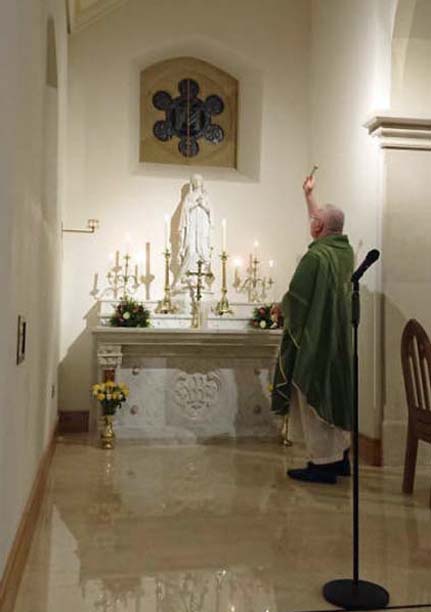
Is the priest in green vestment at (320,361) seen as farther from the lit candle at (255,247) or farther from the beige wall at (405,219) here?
the lit candle at (255,247)

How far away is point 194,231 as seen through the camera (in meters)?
7.30

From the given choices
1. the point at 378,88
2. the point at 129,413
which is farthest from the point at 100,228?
the point at 378,88

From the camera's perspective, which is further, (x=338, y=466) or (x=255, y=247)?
(x=255, y=247)

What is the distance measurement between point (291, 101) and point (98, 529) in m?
5.57

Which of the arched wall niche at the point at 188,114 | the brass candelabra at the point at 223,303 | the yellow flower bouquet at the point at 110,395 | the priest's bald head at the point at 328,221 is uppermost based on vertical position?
the arched wall niche at the point at 188,114

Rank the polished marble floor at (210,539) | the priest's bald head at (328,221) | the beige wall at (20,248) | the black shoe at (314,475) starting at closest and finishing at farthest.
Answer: the beige wall at (20,248) → the polished marble floor at (210,539) → the black shoe at (314,475) → the priest's bald head at (328,221)

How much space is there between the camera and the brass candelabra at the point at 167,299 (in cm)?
716

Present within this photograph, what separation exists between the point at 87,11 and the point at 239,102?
1.92 m

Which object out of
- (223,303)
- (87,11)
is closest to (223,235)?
(223,303)

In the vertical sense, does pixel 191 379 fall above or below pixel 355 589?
above

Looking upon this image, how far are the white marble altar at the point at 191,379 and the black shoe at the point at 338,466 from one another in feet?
5.26

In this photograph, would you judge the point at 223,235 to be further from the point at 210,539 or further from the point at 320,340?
the point at 210,539

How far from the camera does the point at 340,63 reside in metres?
6.61

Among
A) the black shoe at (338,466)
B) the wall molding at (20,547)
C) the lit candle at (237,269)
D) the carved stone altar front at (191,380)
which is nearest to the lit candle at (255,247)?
the lit candle at (237,269)
